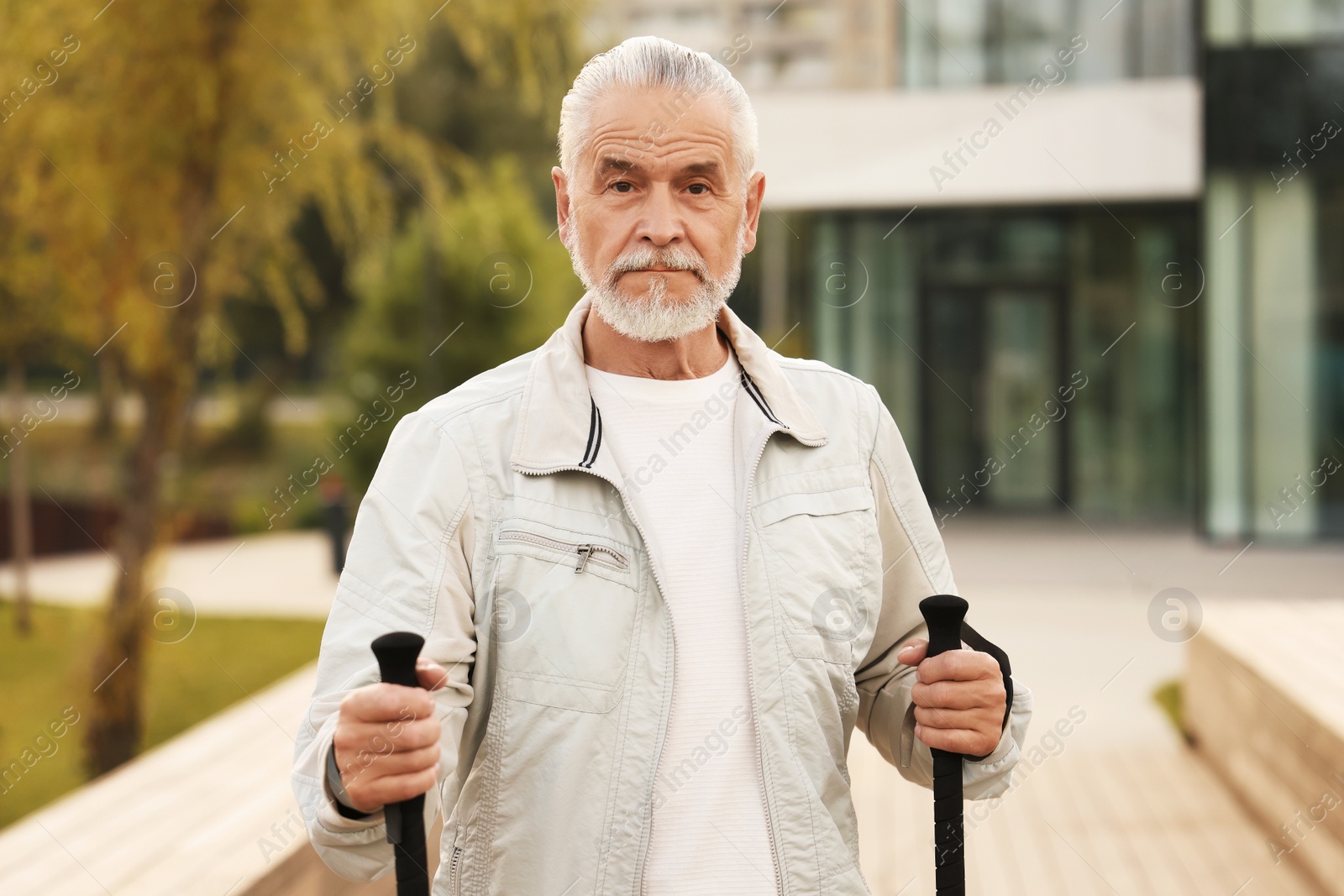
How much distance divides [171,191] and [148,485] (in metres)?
1.59

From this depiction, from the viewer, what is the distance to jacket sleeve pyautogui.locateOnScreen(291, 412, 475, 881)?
164 cm

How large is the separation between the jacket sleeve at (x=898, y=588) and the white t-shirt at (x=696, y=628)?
27 centimetres

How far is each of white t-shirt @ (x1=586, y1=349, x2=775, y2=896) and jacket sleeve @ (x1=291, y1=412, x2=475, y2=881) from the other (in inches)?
10.5

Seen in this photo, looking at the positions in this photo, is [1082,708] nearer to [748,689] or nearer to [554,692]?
[748,689]

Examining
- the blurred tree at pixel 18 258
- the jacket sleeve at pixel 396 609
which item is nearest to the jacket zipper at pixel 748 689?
the jacket sleeve at pixel 396 609

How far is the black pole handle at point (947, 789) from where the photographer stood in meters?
1.79

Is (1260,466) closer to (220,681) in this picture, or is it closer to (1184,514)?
(1184,514)

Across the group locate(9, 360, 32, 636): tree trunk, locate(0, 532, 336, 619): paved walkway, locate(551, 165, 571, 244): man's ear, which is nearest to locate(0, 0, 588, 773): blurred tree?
locate(9, 360, 32, 636): tree trunk

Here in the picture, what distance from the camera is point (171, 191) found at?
6695 mm

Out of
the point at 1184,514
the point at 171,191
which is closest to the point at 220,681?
the point at 171,191

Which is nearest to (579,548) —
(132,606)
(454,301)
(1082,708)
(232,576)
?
(132,606)

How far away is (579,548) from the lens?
1.83 meters

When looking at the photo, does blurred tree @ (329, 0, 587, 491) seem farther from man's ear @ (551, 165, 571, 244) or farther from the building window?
man's ear @ (551, 165, 571, 244)

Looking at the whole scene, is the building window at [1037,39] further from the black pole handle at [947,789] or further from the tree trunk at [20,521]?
the black pole handle at [947,789]
